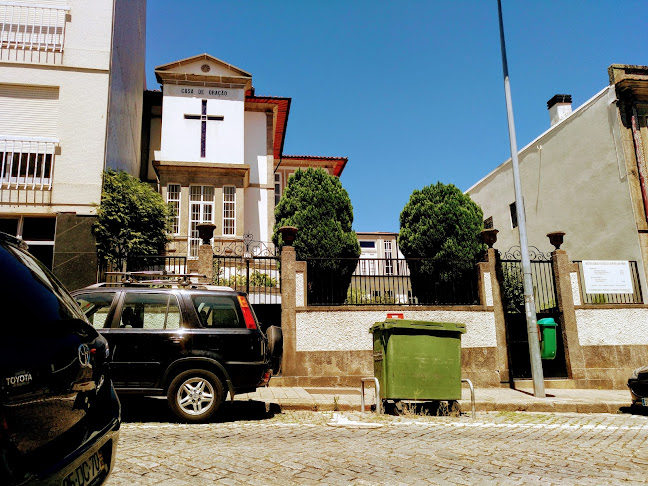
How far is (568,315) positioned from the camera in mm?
12727

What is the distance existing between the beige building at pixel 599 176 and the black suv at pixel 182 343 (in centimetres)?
1513

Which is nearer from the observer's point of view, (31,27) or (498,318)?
(498,318)

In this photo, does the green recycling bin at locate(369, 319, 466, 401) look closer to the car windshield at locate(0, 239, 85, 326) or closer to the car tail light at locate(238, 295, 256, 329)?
the car tail light at locate(238, 295, 256, 329)

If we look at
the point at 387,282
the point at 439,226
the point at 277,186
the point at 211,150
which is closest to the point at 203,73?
the point at 211,150

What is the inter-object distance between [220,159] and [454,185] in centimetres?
959

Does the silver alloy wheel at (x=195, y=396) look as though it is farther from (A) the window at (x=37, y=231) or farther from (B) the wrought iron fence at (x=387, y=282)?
(A) the window at (x=37, y=231)

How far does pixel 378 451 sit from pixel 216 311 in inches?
129

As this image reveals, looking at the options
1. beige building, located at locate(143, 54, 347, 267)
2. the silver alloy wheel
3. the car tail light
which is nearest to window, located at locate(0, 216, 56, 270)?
beige building, located at locate(143, 54, 347, 267)

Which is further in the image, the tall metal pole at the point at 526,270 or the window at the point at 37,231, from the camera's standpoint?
the window at the point at 37,231

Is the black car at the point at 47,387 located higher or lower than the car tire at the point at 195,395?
higher

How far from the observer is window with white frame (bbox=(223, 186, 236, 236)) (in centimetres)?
2062

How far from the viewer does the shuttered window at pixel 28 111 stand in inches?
539

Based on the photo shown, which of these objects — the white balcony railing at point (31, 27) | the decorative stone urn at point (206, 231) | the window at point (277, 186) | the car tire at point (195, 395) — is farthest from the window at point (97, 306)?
the window at point (277, 186)

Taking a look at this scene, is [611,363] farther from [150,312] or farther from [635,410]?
[150,312]
